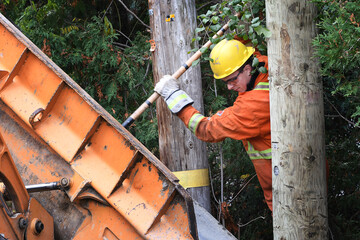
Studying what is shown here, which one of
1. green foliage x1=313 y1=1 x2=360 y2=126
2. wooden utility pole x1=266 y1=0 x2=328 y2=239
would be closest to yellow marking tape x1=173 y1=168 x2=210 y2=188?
wooden utility pole x1=266 y1=0 x2=328 y2=239

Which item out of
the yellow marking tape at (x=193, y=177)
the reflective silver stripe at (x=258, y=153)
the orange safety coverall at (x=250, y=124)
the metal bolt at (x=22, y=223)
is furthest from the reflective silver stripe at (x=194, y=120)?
the metal bolt at (x=22, y=223)

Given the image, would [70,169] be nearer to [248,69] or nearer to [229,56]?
[229,56]

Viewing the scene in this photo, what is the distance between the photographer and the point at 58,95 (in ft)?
11.5

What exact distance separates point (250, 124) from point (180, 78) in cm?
100

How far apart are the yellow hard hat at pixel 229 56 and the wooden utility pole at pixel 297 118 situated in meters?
0.83

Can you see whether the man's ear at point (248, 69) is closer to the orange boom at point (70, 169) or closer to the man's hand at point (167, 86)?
the man's hand at point (167, 86)

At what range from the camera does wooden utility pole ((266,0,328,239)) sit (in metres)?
3.04

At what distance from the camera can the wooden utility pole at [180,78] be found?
4.53m

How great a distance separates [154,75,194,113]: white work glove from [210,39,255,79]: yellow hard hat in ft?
1.23

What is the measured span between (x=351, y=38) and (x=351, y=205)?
3316mm

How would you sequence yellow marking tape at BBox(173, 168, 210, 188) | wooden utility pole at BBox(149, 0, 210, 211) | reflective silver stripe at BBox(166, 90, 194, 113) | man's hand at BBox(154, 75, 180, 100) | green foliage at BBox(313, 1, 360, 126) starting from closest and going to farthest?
green foliage at BBox(313, 1, 360, 126)
reflective silver stripe at BBox(166, 90, 194, 113)
man's hand at BBox(154, 75, 180, 100)
wooden utility pole at BBox(149, 0, 210, 211)
yellow marking tape at BBox(173, 168, 210, 188)

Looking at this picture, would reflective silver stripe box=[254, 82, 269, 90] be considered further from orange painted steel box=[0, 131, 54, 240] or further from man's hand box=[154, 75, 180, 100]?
orange painted steel box=[0, 131, 54, 240]

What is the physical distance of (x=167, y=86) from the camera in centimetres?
427

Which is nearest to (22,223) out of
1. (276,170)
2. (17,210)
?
(17,210)
